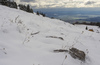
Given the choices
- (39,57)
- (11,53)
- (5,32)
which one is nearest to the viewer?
(11,53)

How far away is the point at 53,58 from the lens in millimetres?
2688

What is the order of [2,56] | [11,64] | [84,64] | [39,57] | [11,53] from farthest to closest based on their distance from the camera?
1. [84,64]
2. [39,57]
3. [11,53]
4. [2,56]
5. [11,64]

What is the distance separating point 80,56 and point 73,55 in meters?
0.31

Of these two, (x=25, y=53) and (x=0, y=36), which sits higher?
(x=0, y=36)

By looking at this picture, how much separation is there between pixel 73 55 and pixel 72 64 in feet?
1.83

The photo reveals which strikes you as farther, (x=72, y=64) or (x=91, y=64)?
(x=91, y=64)

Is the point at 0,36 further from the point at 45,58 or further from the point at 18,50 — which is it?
the point at 45,58

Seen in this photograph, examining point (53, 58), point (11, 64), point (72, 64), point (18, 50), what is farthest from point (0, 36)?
point (72, 64)

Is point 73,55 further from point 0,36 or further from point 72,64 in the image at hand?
point 0,36

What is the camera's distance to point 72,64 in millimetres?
2684

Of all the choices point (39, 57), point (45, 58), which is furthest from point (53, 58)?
point (39, 57)

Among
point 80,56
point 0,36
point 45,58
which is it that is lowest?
point 80,56

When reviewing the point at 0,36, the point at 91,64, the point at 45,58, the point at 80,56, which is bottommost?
the point at 91,64

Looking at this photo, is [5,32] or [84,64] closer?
[84,64]
